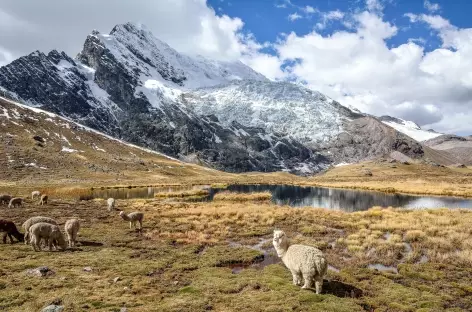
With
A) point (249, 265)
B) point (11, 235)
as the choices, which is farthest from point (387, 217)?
point (11, 235)

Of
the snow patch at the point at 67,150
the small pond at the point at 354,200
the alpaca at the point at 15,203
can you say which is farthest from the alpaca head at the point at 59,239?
the snow patch at the point at 67,150

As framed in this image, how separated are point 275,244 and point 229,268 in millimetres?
5129

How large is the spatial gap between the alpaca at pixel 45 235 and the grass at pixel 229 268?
79 centimetres

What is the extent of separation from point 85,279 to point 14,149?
493 ft

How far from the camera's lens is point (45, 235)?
26.2m

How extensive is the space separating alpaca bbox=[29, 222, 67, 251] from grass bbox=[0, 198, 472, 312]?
79 centimetres

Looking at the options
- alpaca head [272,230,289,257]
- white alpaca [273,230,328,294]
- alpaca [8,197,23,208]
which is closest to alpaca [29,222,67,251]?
alpaca head [272,230,289,257]

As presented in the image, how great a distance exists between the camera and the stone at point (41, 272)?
20436mm

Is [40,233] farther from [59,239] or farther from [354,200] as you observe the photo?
[354,200]

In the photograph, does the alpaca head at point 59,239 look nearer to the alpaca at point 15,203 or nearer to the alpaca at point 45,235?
the alpaca at point 45,235

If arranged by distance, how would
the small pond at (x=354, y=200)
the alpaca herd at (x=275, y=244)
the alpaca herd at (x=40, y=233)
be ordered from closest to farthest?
the alpaca herd at (x=275, y=244), the alpaca herd at (x=40, y=233), the small pond at (x=354, y=200)

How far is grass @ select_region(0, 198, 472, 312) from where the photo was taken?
1750cm

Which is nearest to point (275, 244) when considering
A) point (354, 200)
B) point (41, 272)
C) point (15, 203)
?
point (41, 272)

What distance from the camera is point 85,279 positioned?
2038cm
